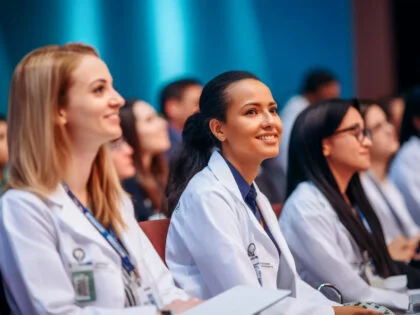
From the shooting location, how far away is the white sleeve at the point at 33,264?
2.28m

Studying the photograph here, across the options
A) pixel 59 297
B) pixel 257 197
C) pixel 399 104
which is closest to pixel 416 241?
pixel 257 197

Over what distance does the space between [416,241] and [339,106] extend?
1609 millimetres

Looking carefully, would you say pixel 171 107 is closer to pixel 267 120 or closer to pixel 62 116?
pixel 267 120

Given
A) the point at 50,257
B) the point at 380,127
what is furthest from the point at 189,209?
the point at 380,127

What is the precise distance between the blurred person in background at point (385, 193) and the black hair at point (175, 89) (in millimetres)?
1641

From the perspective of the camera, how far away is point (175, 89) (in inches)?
249

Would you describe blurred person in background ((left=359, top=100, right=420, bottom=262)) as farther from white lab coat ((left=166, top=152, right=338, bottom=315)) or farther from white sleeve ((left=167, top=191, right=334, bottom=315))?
white sleeve ((left=167, top=191, right=334, bottom=315))

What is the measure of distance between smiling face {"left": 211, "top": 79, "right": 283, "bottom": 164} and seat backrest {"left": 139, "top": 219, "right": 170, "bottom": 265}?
0.37 m

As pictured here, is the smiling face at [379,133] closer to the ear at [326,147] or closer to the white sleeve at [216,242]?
the ear at [326,147]

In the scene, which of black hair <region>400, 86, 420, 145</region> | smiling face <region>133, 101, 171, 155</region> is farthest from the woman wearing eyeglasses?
black hair <region>400, 86, 420, 145</region>

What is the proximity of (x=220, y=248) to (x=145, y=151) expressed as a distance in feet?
8.41

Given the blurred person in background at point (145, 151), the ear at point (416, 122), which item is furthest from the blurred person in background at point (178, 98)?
the ear at point (416, 122)

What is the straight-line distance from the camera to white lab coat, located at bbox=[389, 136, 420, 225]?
562 centimetres

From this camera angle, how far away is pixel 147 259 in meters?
2.62
